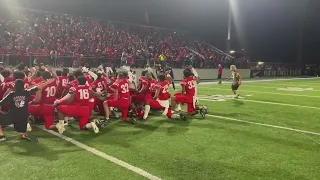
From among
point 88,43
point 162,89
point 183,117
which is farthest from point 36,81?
point 88,43

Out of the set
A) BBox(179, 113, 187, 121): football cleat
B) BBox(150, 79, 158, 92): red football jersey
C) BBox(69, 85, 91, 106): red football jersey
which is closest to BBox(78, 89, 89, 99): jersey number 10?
BBox(69, 85, 91, 106): red football jersey

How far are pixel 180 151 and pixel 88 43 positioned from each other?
2270cm

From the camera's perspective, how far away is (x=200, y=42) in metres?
43.4

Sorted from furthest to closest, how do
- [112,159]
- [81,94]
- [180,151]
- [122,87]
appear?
[122,87]
[81,94]
[180,151]
[112,159]

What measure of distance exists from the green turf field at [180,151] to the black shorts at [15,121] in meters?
0.32

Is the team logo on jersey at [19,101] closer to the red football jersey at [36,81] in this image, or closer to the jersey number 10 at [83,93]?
the jersey number 10 at [83,93]

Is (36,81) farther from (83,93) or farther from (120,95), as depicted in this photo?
(120,95)

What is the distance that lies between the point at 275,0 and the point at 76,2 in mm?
29099

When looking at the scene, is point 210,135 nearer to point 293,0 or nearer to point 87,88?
point 87,88

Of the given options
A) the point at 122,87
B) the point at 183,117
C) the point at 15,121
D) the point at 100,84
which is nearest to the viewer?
the point at 15,121

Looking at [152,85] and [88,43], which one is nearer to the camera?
[152,85]

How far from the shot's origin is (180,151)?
6570 millimetres

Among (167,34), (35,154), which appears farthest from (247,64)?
(35,154)

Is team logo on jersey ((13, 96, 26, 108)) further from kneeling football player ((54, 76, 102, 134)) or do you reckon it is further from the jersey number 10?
the jersey number 10
